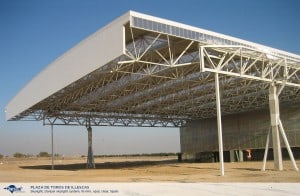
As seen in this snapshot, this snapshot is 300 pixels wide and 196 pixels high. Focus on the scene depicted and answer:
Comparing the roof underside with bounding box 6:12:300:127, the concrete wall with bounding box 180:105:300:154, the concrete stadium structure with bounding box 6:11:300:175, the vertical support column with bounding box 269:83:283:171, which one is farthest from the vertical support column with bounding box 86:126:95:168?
the vertical support column with bounding box 269:83:283:171

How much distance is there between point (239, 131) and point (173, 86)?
2333 centimetres

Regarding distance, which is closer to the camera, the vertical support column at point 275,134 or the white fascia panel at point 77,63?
the white fascia panel at point 77,63

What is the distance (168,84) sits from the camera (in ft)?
148

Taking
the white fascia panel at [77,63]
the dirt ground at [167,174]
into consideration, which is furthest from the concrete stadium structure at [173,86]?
the dirt ground at [167,174]

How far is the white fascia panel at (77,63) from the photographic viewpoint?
29594 millimetres

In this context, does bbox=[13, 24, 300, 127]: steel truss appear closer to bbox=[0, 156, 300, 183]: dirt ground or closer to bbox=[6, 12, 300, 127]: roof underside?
bbox=[6, 12, 300, 127]: roof underside

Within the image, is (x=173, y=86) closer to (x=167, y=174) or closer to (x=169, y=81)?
(x=169, y=81)

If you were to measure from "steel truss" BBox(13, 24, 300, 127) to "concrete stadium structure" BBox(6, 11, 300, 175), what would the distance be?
100 millimetres

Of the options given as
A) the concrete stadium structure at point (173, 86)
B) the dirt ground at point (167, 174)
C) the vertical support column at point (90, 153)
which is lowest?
the dirt ground at point (167, 174)

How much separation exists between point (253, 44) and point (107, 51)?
44.5 ft

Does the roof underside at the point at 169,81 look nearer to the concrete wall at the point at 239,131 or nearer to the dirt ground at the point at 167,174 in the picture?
the concrete wall at the point at 239,131

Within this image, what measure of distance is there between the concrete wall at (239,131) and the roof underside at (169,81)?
61.0 inches

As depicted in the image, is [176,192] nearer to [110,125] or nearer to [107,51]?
[107,51]

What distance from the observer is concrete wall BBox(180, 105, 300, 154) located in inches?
2234
